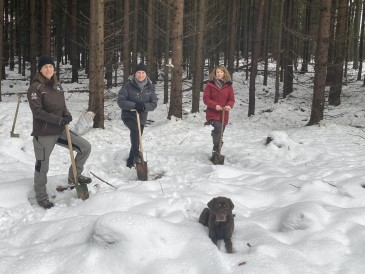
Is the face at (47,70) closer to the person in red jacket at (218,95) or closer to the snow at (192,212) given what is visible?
the snow at (192,212)

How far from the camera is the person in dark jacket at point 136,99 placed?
6676mm

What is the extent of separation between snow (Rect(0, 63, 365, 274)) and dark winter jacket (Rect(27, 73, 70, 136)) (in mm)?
1163

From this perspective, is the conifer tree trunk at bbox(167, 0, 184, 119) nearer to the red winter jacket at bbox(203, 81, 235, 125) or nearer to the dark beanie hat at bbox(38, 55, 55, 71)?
the red winter jacket at bbox(203, 81, 235, 125)

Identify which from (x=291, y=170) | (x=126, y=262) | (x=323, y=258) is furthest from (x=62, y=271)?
(x=291, y=170)

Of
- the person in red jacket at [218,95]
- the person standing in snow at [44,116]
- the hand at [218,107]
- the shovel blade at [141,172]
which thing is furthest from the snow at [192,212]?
the hand at [218,107]

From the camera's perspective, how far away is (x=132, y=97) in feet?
22.4

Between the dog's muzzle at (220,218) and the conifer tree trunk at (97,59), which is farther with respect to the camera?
the conifer tree trunk at (97,59)

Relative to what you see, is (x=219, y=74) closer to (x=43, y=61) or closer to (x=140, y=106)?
(x=140, y=106)

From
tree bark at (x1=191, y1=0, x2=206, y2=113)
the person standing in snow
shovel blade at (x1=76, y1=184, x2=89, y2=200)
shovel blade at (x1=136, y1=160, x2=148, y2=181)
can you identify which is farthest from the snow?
tree bark at (x1=191, y1=0, x2=206, y2=113)

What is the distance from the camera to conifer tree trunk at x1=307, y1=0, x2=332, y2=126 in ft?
36.0

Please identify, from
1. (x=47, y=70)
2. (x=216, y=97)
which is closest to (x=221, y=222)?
(x=47, y=70)

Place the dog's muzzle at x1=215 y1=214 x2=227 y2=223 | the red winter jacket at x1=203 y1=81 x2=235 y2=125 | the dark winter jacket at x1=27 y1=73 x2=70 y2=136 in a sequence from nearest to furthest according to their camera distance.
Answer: the dog's muzzle at x1=215 y1=214 x2=227 y2=223, the dark winter jacket at x1=27 y1=73 x2=70 y2=136, the red winter jacket at x1=203 y1=81 x2=235 y2=125

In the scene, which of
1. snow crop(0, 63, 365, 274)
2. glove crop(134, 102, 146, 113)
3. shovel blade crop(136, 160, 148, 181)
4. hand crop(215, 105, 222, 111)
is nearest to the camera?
snow crop(0, 63, 365, 274)

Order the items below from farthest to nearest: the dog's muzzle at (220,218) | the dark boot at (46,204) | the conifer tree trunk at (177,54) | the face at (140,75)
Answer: the conifer tree trunk at (177,54), the face at (140,75), the dark boot at (46,204), the dog's muzzle at (220,218)
